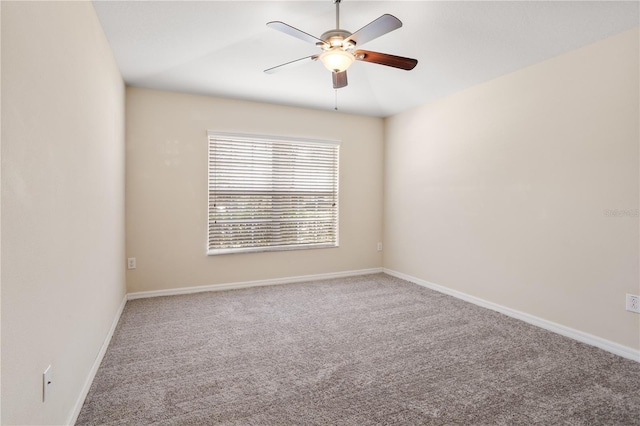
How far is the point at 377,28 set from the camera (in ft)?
6.40

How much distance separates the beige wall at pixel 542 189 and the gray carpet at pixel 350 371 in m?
0.36

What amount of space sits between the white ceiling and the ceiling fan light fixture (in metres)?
0.35

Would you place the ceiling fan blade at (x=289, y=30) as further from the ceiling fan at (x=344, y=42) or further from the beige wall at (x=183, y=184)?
the beige wall at (x=183, y=184)

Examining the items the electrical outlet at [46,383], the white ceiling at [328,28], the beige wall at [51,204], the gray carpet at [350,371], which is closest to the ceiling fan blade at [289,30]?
the white ceiling at [328,28]

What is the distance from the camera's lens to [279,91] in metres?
3.93

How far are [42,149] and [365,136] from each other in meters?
4.14

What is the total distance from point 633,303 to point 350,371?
2112 mm

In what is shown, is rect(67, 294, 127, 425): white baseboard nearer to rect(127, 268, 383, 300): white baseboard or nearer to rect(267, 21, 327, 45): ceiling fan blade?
rect(127, 268, 383, 300): white baseboard

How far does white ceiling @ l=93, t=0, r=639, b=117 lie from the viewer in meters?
2.31

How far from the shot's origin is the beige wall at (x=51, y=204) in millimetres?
1143

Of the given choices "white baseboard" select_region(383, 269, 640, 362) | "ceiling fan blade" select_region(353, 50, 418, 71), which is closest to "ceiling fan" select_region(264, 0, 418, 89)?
"ceiling fan blade" select_region(353, 50, 418, 71)

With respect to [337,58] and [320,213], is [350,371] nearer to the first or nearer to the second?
[337,58]

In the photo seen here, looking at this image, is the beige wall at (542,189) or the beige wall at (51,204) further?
the beige wall at (542,189)

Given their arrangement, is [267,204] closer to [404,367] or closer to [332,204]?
[332,204]
